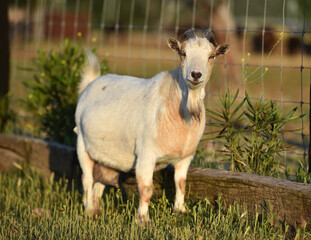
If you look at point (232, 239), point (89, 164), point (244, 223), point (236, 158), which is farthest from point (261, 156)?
point (89, 164)

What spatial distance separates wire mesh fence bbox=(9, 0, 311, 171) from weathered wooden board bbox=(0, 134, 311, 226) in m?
0.78

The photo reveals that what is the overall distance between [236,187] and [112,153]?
4.25 ft

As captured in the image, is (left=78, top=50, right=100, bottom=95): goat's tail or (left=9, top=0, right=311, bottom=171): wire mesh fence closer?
(left=9, top=0, right=311, bottom=171): wire mesh fence

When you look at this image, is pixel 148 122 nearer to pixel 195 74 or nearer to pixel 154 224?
pixel 195 74

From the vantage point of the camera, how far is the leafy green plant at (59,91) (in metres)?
7.38

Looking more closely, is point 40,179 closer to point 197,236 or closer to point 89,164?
point 89,164

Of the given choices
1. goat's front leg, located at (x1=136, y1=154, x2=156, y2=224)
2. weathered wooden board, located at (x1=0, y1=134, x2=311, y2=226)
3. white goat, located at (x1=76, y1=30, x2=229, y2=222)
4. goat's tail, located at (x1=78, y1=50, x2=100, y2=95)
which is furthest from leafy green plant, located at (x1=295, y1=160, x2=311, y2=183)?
goat's tail, located at (x1=78, y1=50, x2=100, y2=95)

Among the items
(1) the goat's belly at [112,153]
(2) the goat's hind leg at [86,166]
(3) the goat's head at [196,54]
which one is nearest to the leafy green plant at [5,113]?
(2) the goat's hind leg at [86,166]

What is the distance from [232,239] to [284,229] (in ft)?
1.96

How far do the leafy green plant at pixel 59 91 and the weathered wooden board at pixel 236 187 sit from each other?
44 cm

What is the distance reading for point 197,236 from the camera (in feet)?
14.2

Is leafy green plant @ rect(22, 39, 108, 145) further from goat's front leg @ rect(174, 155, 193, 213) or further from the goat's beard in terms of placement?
the goat's beard

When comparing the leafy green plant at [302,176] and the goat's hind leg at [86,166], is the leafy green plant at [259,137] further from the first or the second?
the goat's hind leg at [86,166]

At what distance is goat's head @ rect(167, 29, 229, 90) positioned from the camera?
4508 mm
